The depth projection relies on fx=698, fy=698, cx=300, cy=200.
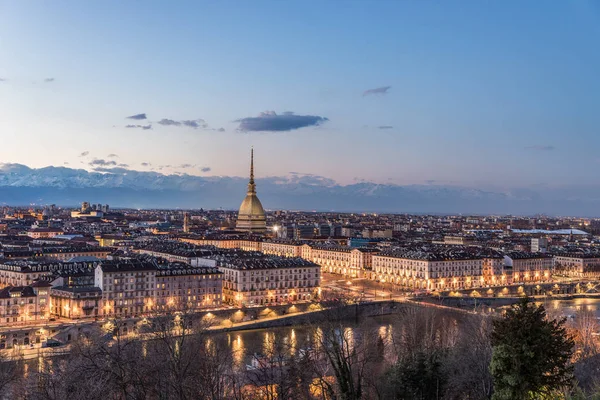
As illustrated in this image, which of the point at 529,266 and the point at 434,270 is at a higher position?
the point at 434,270

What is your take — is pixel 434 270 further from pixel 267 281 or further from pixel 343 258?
pixel 267 281

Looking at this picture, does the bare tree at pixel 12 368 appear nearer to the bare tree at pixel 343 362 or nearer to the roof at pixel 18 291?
the roof at pixel 18 291

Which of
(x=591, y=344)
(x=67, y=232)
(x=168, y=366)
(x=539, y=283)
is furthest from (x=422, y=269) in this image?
(x=67, y=232)

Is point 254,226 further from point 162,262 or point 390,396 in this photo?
point 390,396

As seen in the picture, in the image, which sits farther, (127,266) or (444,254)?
(444,254)

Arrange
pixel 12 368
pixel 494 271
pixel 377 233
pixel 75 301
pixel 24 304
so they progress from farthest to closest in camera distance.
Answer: pixel 377 233 → pixel 494 271 → pixel 75 301 → pixel 24 304 → pixel 12 368

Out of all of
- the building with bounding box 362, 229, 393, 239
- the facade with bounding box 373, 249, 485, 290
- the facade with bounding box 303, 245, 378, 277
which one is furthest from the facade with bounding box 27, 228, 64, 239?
the facade with bounding box 373, 249, 485, 290

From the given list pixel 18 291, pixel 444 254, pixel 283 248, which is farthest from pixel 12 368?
pixel 283 248
